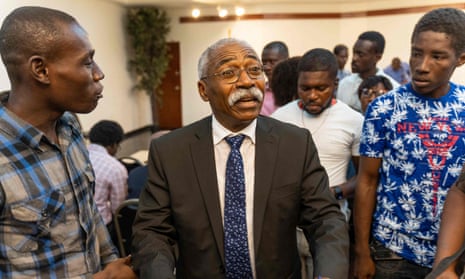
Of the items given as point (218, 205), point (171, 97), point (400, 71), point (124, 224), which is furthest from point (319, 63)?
point (171, 97)

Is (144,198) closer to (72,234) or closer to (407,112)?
(72,234)

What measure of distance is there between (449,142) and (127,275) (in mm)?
1200

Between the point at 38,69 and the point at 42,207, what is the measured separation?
373 mm

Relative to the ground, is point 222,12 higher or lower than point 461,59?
higher

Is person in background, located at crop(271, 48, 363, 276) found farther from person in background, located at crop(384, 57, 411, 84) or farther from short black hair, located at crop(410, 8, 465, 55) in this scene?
person in background, located at crop(384, 57, 411, 84)

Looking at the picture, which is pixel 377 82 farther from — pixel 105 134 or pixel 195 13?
pixel 195 13

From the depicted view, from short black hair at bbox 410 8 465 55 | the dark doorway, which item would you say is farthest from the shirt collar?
the dark doorway

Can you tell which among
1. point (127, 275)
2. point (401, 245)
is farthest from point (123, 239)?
point (401, 245)

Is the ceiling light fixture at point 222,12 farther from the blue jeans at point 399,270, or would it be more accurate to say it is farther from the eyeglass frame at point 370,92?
the blue jeans at point 399,270

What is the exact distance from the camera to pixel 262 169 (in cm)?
128

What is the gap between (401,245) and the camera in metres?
1.55

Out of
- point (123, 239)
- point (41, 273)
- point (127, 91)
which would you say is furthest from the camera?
point (127, 91)

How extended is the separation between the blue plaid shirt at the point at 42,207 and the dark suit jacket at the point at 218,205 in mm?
166

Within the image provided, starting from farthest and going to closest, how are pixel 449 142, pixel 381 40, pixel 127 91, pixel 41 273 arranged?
1. pixel 127 91
2. pixel 381 40
3. pixel 449 142
4. pixel 41 273
